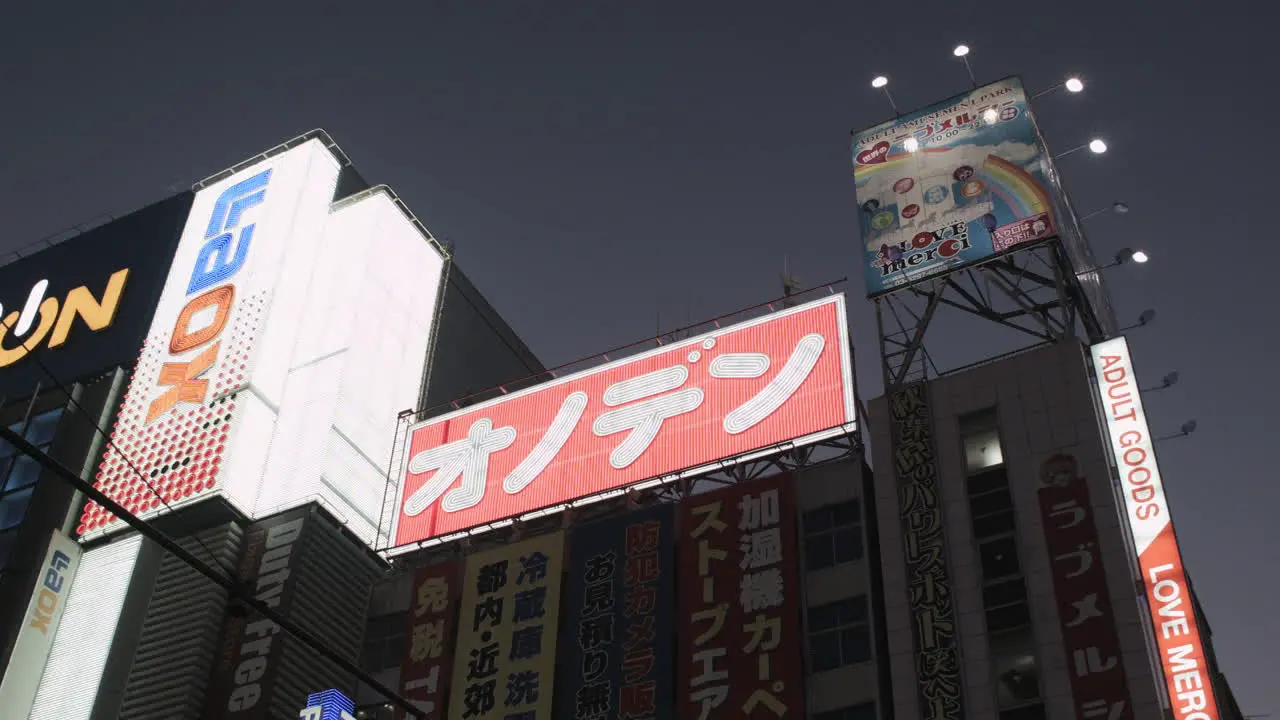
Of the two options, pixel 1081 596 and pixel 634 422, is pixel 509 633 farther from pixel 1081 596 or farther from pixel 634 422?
pixel 1081 596

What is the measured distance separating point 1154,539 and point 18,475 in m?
37.5

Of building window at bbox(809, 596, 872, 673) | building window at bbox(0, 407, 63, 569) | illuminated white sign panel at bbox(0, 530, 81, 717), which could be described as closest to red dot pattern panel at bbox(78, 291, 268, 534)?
illuminated white sign panel at bbox(0, 530, 81, 717)

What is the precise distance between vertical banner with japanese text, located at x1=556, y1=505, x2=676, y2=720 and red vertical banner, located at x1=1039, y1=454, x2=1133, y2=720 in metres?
9.94

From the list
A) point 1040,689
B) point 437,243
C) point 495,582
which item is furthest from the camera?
point 437,243

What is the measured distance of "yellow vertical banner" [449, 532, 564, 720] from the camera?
121 feet

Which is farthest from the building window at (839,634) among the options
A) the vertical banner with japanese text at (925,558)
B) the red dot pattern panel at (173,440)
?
the red dot pattern panel at (173,440)

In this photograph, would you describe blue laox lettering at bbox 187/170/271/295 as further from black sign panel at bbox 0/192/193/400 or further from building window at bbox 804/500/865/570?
building window at bbox 804/500/865/570

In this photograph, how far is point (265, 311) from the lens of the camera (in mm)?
46844

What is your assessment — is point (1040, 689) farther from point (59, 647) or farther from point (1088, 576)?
point (59, 647)

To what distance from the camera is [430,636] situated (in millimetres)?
39750

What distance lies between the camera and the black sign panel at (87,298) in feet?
167

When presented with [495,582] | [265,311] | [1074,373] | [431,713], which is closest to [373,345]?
[265,311]

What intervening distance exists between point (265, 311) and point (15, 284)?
16669 mm

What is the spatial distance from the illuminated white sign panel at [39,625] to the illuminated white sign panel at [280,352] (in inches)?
54.5
